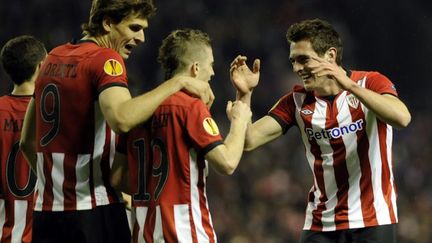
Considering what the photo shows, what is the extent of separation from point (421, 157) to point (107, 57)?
25.1 feet

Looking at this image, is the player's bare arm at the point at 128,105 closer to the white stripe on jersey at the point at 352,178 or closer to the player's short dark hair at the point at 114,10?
the player's short dark hair at the point at 114,10

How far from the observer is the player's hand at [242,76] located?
475 cm

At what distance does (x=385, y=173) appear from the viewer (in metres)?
4.64

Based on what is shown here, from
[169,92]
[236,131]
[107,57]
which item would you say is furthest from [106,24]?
[236,131]

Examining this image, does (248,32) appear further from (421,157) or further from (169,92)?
(169,92)

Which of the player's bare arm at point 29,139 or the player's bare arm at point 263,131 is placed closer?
the player's bare arm at point 29,139

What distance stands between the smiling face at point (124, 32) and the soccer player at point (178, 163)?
222 mm

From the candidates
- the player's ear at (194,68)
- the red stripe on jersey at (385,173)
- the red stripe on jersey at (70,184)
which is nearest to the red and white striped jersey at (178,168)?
the player's ear at (194,68)

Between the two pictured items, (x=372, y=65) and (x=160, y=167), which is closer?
(x=160, y=167)

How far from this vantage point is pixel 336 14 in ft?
38.6

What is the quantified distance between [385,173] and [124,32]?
5.41 ft

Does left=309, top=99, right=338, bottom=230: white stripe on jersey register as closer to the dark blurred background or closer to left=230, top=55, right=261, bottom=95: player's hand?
left=230, top=55, right=261, bottom=95: player's hand

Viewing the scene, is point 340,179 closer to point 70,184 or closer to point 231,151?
point 231,151

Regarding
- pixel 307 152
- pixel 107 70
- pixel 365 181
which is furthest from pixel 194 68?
pixel 365 181
